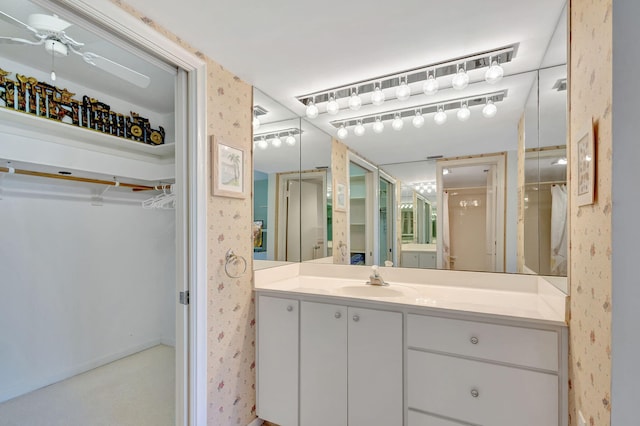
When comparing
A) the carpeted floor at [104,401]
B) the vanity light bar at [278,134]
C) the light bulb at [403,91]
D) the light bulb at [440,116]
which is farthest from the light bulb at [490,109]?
the carpeted floor at [104,401]

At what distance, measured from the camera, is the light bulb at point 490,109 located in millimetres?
1819

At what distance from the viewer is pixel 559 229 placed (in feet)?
4.34

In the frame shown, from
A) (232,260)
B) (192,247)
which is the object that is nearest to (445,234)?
(232,260)

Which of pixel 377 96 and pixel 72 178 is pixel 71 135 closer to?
pixel 72 178

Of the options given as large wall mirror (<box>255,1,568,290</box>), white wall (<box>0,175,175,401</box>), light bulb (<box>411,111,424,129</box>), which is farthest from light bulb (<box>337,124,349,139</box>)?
white wall (<box>0,175,175,401</box>)

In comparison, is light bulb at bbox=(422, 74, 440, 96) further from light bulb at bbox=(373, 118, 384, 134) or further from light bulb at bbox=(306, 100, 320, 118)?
light bulb at bbox=(306, 100, 320, 118)

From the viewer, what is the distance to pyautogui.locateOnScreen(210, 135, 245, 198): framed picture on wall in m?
1.62

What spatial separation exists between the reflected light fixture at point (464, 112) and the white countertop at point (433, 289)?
105cm

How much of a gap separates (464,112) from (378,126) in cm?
59

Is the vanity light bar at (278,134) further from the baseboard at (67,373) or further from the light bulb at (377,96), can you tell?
the baseboard at (67,373)

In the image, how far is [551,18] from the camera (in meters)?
1.26

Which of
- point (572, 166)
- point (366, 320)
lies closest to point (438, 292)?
point (366, 320)

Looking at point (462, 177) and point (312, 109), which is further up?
point (312, 109)

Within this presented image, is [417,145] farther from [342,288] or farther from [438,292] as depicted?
[342,288]
